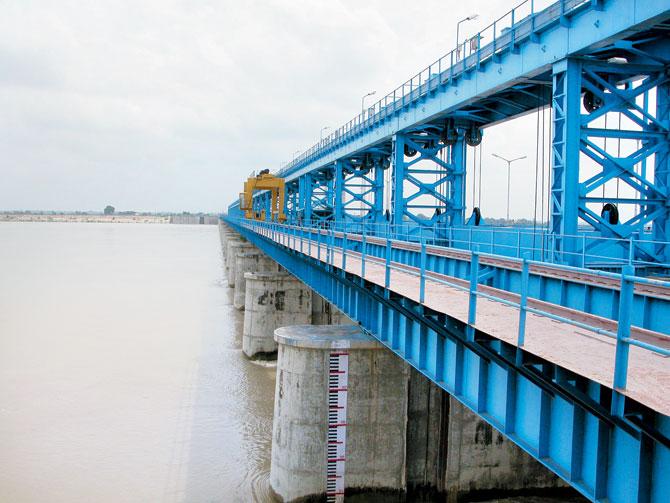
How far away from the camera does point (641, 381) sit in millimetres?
5414

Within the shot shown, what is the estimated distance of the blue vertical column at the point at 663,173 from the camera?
1452 cm

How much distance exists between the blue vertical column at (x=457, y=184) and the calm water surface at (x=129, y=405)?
33.2 ft

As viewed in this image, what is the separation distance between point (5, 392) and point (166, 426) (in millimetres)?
6834

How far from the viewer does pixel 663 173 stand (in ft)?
48.5

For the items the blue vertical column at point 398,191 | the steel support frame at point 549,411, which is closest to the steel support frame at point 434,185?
the blue vertical column at point 398,191

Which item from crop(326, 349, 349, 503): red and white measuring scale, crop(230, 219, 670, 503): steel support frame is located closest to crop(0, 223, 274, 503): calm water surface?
crop(326, 349, 349, 503): red and white measuring scale

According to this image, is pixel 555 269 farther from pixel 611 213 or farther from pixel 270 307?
pixel 270 307

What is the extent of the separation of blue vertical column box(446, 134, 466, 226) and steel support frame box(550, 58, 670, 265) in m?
12.0

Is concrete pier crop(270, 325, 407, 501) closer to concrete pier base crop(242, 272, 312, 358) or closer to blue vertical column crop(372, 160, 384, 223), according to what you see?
concrete pier base crop(242, 272, 312, 358)

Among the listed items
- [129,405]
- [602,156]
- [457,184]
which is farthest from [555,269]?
[457,184]

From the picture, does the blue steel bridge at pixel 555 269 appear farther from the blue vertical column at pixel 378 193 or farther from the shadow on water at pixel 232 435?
the blue vertical column at pixel 378 193

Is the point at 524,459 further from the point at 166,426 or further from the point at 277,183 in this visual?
the point at 277,183

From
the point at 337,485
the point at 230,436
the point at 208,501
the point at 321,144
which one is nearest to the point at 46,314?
the point at 321,144

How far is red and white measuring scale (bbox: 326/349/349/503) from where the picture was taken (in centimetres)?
1476
